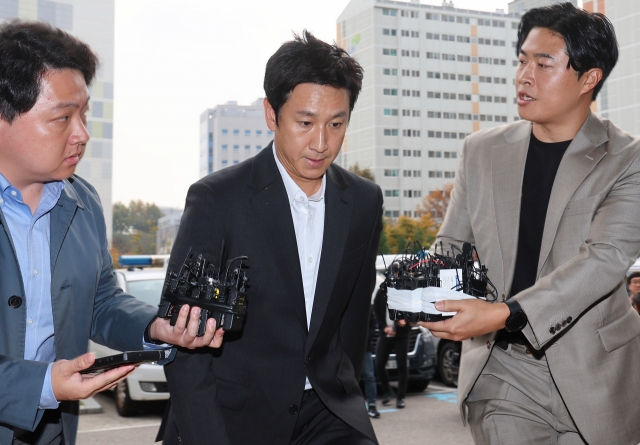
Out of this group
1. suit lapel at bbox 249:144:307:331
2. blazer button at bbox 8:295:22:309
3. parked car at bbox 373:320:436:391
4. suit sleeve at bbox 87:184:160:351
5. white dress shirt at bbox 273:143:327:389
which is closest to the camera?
blazer button at bbox 8:295:22:309

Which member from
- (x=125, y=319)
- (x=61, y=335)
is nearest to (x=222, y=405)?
(x=125, y=319)

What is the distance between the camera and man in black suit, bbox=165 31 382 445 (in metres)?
2.75

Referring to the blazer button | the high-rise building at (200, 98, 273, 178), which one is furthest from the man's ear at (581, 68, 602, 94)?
the high-rise building at (200, 98, 273, 178)

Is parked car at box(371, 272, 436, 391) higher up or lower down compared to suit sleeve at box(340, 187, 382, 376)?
lower down

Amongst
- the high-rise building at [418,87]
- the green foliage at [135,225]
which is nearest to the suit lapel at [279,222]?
the green foliage at [135,225]

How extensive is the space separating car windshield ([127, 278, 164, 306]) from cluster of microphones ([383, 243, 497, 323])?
6646 mm

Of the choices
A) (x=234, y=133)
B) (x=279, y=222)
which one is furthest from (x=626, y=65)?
(x=279, y=222)

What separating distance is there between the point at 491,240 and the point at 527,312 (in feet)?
1.46

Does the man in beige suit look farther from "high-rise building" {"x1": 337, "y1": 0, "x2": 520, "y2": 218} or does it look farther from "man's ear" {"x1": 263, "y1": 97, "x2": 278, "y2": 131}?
"high-rise building" {"x1": 337, "y1": 0, "x2": 520, "y2": 218}

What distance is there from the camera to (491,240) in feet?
10.3

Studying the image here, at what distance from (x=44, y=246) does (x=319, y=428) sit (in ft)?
4.30

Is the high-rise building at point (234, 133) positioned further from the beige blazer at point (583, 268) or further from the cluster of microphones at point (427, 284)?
the cluster of microphones at point (427, 284)

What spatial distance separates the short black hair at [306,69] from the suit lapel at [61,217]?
954 millimetres

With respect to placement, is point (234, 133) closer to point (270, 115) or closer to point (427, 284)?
point (270, 115)
